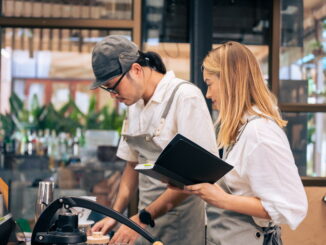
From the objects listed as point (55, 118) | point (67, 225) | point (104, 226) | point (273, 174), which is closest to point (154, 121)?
point (104, 226)

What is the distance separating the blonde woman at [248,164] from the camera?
161 centimetres

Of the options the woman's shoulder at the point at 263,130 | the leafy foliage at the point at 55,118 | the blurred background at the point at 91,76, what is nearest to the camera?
the woman's shoulder at the point at 263,130

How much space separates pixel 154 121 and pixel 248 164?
26.8 inches

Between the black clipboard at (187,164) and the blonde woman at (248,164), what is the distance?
0.05 m

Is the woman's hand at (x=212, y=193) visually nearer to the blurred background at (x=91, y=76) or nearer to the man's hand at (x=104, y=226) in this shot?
the man's hand at (x=104, y=226)

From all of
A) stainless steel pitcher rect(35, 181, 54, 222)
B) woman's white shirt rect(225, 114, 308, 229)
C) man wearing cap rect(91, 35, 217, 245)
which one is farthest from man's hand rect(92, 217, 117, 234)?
woman's white shirt rect(225, 114, 308, 229)

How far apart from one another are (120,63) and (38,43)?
6.84ft

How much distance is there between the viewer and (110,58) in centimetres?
207

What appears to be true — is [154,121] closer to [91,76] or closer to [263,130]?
[263,130]

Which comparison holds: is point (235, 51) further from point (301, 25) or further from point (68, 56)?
point (68, 56)

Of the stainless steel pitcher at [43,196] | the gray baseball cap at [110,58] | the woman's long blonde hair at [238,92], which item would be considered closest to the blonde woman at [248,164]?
the woman's long blonde hair at [238,92]

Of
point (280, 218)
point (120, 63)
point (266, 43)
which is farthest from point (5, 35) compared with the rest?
point (280, 218)

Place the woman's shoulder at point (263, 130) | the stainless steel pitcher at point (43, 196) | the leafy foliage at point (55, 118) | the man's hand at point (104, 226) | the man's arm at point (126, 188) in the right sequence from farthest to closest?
the leafy foliage at point (55, 118)
the man's arm at point (126, 188)
the man's hand at point (104, 226)
the stainless steel pitcher at point (43, 196)
the woman's shoulder at point (263, 130)

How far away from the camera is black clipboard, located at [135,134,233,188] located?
1.53 meters
